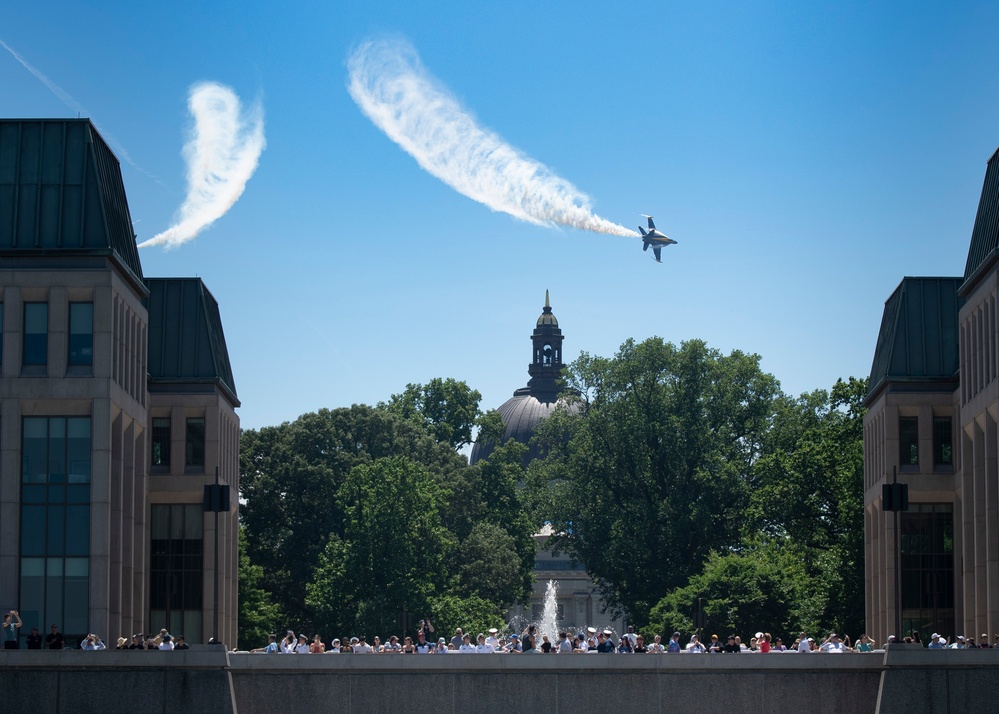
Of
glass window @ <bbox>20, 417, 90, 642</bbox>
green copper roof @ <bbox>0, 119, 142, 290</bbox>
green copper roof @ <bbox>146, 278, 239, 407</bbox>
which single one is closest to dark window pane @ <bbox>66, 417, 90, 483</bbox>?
glass window @ <bbox>20, 417, 90, 642</bbox>

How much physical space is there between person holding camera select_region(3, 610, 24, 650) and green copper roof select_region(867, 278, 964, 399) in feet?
126

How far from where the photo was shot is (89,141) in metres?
69.2

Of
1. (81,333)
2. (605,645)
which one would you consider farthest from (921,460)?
(81,333)

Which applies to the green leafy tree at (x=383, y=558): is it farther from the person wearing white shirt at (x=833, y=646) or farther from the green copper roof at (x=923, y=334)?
the person wearing white shirt at (x=833, y=646)

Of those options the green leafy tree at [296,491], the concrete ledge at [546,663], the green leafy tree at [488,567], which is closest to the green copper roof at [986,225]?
the concrete ledge at [546,663]

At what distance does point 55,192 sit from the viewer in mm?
68250

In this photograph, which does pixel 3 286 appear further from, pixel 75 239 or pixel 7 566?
pixel 7 566

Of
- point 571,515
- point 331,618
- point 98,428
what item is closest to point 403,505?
point 331,618

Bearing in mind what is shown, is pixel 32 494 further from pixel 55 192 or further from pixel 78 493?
pixel 55 192

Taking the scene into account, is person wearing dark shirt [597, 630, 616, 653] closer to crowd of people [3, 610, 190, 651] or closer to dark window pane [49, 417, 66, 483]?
crowd of people [3, 610, 190, 651]

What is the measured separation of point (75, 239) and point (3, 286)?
2958mm

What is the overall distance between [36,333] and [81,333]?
1536 millimetres

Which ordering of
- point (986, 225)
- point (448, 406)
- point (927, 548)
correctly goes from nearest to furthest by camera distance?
point (986, 225) → point (927, 548) → point (448, 406)

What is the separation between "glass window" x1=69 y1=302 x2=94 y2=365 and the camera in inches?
2657
